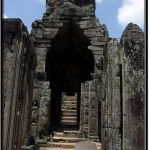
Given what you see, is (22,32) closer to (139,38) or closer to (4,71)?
(4,71)

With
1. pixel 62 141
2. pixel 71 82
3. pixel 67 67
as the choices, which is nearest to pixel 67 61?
pixel 67 67

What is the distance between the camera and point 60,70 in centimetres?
1742

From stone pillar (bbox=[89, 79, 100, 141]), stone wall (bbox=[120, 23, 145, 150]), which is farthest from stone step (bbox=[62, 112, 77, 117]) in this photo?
stone wall (bbox=[120, 23, 145, 150])

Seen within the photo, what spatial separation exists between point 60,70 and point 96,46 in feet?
17.6

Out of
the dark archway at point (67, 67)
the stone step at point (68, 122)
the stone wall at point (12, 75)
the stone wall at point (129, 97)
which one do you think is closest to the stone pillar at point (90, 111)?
the dark archway at point (67, 67)

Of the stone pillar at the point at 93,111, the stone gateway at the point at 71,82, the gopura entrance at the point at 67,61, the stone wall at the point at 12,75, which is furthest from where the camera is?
the gopura entrance at the point at 67,61

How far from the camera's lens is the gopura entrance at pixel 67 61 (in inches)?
432

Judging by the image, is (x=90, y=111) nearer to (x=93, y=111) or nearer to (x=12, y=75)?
(x=93, y=111)

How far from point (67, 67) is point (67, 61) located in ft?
1.27

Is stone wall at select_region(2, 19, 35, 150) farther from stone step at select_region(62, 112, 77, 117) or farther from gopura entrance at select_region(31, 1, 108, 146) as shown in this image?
stone step at select_region(62, 112, 77, 117)

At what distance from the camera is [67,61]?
17.3 meters

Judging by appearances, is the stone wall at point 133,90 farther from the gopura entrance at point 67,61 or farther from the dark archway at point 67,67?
the dark archway at point 67,67

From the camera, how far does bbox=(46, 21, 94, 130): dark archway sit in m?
14.9

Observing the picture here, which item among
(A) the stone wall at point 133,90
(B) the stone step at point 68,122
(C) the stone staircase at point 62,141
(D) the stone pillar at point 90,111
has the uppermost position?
(A) the stone wall at point 133,90
